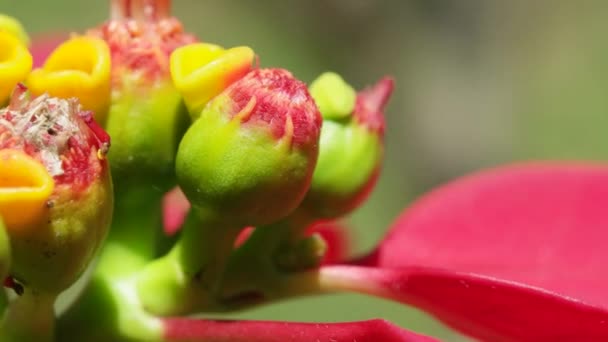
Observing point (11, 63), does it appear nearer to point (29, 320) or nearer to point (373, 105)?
point (29, 320)

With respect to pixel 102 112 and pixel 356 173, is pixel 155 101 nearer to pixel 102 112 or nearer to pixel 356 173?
pixel 102 112

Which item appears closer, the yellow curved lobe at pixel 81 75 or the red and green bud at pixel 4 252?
the red and green bud at pixel 4 252

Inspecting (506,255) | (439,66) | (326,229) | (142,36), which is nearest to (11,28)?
(142,36)

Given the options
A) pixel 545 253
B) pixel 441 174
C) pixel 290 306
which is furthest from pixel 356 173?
pixel 441 174

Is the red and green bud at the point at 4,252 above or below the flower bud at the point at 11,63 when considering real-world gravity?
below

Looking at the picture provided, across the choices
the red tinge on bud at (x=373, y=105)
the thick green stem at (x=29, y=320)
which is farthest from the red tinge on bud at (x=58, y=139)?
the red tinge on bud at (x=373, y=105)

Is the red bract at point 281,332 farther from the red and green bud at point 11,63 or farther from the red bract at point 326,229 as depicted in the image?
the red bract at point 326,229

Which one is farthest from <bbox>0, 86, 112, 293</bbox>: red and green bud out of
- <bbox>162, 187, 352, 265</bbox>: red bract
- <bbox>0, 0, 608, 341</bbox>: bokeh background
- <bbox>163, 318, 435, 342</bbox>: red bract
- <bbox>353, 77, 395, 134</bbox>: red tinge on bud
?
<bbox>0, 0, 608, 341</bbox>: bokeh background
